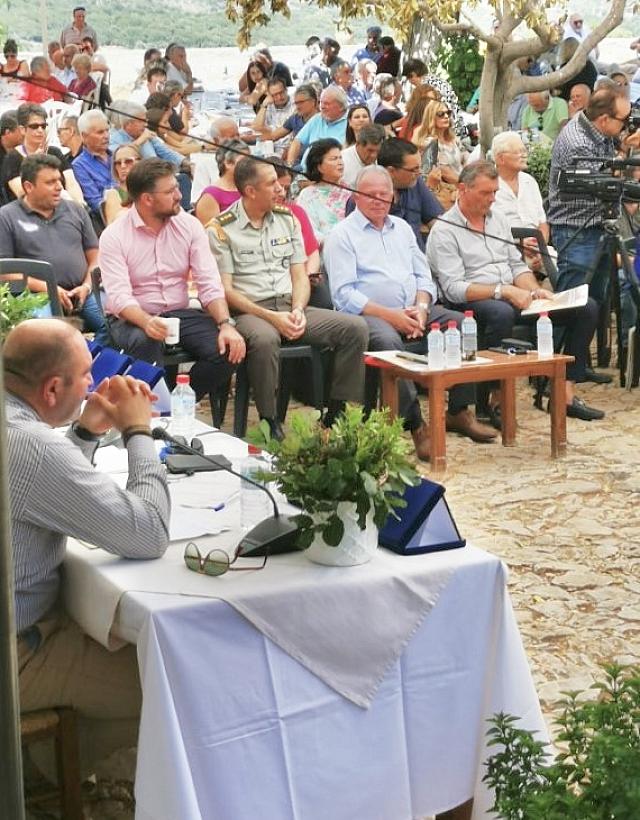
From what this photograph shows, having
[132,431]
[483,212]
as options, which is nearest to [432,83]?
[483,212]

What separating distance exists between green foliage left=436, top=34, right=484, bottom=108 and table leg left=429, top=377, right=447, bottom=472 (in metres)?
11.4

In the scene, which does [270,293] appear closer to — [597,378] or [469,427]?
[469,427]

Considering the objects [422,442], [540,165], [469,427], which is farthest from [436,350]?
[540,165]

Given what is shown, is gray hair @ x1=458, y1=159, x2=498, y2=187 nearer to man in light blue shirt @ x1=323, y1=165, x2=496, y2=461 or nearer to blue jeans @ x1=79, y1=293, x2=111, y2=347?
man in light blue shirt @ x1=323, y1=165, x2=496, y2=461

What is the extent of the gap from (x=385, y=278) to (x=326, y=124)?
4.53m

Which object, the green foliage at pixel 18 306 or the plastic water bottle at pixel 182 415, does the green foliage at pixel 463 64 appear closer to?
the green foliage at pixel 18 306

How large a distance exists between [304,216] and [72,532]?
484 centimetres

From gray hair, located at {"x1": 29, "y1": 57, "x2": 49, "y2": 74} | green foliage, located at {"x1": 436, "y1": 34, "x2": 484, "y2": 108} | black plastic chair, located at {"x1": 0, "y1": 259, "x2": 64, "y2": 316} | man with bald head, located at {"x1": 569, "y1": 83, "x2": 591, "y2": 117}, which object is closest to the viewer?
black plastic chair, located at {"x1": 0, "y1": 259, "x2": 64, "y2": 316}

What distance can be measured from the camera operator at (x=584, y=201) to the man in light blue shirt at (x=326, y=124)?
3.17 m

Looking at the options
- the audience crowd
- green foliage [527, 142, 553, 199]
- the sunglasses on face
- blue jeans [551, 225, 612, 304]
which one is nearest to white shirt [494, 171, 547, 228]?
the audience crowd

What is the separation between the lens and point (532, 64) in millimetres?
14773

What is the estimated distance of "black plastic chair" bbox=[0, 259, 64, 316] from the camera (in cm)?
647

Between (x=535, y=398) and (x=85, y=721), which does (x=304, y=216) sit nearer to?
(x=535, y=398)

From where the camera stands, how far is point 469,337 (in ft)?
21.9
